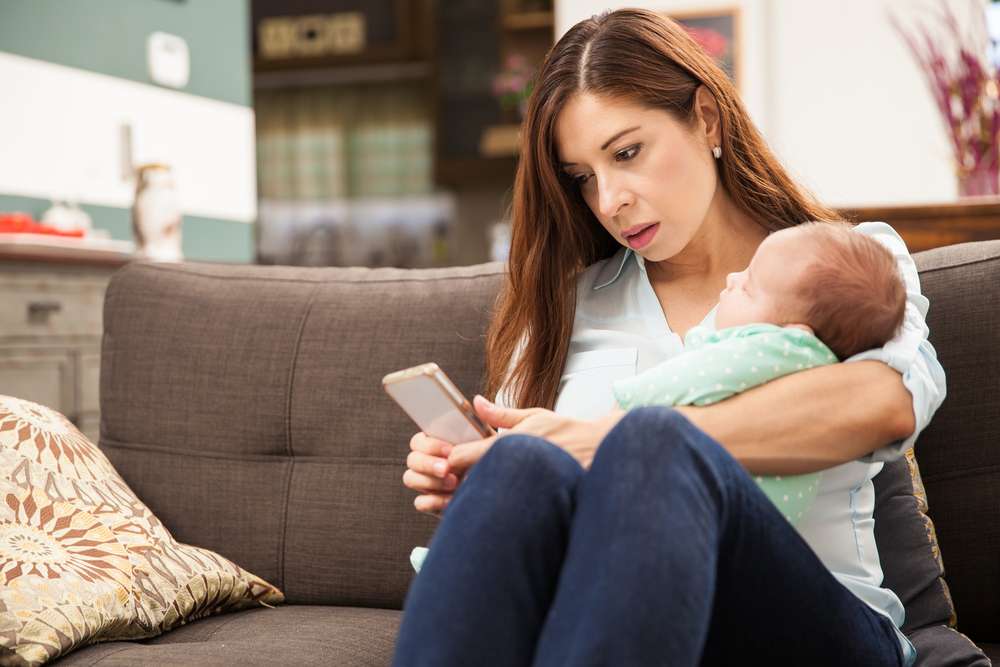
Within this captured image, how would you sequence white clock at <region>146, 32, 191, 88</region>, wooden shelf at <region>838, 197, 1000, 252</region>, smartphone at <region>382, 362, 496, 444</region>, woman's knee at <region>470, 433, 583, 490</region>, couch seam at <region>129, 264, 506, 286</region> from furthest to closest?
white clock at <region>146, 32, 191, 88</region>, wooden shelf at <region>838, 197, 1000, 252</region>, couch seam at <region>129, 264, 506, 286</region>, smartphone at <region>382, 362, 496, 444</region>, woman's knee at <region>470, 433, 583, 490</region>

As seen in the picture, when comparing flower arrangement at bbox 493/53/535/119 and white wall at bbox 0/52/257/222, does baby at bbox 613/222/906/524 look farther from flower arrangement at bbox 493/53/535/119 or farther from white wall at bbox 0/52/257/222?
white wall at bbox 0/52/257/222

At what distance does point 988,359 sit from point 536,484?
878mm

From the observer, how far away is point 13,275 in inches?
118

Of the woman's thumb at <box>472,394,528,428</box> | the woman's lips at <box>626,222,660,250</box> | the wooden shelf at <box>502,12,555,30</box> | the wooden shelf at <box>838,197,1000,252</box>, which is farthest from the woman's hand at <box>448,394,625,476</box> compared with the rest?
the wooden shelf at <box>502,12,555,30</box>

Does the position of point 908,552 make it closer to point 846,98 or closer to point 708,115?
point 708,115

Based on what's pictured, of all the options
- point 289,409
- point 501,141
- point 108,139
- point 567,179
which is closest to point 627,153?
point 567,179

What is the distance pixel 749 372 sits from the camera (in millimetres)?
1247

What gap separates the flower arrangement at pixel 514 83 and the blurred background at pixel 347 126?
0.10ft

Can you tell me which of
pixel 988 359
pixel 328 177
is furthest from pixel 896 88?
pixel 328 177

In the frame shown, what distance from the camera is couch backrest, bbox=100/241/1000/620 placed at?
5.84 ft

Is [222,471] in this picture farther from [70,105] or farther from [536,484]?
[70,105]

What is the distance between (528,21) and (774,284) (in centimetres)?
538

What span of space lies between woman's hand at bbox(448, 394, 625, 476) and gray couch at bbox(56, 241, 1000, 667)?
40 cm

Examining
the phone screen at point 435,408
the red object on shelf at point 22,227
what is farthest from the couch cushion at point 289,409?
the red object on shelf at point 22,227
